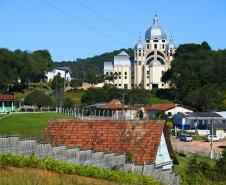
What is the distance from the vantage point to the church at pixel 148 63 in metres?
137

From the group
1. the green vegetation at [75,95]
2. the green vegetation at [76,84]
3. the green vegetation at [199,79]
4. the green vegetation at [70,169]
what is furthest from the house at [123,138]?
the green vegetation at [76,84]

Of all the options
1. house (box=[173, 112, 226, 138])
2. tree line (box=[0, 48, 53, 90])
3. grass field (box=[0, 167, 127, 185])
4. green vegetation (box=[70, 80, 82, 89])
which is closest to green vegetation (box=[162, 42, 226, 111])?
house (box=[173, 112, 226, 138])

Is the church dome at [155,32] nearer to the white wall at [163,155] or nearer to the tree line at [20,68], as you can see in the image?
the tree line at [20,68]

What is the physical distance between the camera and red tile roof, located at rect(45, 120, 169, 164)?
66.4 feet

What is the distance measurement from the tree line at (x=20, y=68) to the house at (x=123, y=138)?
67400mm

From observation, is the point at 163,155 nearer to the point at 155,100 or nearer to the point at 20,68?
the point at 20,68

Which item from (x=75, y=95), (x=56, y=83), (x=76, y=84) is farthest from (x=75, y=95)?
(x=76, y=84)

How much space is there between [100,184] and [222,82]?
278 ft

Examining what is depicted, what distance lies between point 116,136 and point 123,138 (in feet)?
1.11

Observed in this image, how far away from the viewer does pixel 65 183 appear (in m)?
11.8

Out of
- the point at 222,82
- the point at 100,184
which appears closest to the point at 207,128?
the point at 222,82

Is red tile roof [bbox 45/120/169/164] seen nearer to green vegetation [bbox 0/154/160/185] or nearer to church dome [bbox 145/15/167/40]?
green vegetation [bbox 0/154/160/185]

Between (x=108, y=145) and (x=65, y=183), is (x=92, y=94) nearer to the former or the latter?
(x=108, y=145)

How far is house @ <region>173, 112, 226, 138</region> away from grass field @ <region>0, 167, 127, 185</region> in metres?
62.2
